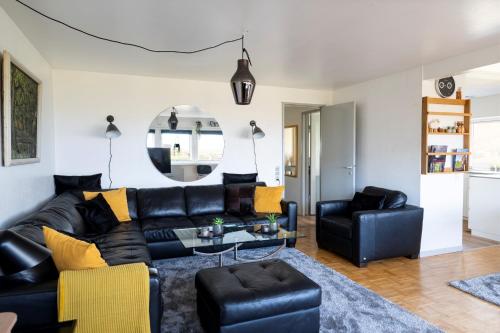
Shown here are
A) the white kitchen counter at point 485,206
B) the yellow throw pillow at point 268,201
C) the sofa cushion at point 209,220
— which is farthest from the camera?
the white kitchen counter at point 485,206

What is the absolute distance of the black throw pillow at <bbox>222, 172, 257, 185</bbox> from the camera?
508 centimetres

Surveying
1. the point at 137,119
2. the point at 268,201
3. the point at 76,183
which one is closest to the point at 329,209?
the point at 268,201

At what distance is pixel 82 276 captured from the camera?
1.69 m

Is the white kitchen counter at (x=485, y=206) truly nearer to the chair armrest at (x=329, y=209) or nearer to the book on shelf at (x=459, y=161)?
the book on shelf at (x=459, y=161)

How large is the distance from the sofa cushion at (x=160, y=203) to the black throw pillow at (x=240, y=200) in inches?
24.6

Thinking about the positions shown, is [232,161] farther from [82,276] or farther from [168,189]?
[82,276]

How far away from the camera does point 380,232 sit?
12.2 feet

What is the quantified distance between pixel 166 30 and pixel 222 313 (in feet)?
7.78

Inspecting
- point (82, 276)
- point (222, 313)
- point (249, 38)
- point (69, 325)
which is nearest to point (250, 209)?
point (249, 38)

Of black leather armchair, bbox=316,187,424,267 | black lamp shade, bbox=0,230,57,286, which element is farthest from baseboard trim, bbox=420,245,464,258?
black lamp shade, bbox=0,230,57,286

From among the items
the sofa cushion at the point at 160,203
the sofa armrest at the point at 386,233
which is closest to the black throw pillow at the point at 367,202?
the sofa armrest at the point at 386,233

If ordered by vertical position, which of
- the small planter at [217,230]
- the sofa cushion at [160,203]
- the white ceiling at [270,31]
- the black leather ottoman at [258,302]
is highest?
the white ceiling at [270,31]

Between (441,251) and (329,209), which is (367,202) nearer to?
(329,209)

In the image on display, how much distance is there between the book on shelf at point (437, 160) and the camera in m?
4.08
